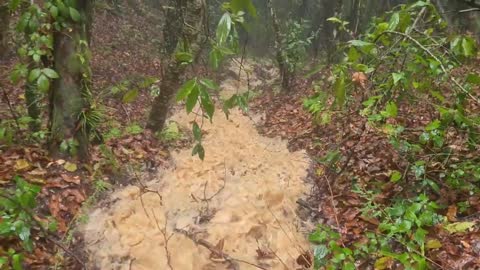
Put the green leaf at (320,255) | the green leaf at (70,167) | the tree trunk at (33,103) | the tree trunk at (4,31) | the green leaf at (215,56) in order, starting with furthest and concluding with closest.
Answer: the tree trunk at (4,31) → the tree trunk at (33,103) → the green leaf at (70,167) → the green leaf at (320,255) → the green leaf at (215,56)

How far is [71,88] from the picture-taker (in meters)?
3.86

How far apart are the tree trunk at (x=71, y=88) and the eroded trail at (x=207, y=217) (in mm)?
786

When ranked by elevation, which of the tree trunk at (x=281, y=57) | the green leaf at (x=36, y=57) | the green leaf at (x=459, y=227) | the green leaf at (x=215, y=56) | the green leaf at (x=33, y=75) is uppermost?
the green leaf at (x=215, y=56)

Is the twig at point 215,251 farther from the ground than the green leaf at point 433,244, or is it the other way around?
the green leaf at point 433,244

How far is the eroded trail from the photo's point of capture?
3482 millimetres

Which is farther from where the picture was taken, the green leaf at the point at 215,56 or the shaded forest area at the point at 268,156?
the shaded forest area at the point at 268,156

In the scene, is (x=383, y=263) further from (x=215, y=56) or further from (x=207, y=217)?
(x=215, y=56)

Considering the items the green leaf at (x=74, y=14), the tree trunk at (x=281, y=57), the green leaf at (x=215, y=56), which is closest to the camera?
the green leaf at (x=215, y=56)

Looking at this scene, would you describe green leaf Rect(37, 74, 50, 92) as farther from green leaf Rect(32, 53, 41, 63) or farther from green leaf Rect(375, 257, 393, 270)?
green leaf Rect(375, 257, 393, 270)

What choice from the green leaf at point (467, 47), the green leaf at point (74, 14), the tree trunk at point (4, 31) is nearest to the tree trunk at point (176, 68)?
the green leaf at point (74, 14)

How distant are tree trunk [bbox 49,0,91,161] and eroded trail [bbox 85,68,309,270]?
0.79 metres

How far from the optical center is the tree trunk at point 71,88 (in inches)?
145

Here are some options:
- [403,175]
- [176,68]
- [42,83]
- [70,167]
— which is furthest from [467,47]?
[70,167]

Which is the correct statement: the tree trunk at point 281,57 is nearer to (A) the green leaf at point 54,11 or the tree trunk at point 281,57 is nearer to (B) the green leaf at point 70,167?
(B) the green leaf at point 70,167
